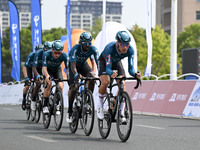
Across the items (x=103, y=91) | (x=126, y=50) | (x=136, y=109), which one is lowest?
(x=136, y=109)

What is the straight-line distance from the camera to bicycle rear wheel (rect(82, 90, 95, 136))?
10.0 m

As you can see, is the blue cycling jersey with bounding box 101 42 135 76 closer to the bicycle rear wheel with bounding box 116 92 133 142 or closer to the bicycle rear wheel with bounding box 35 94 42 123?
the bicycle rear wheel with bounding box 116 92 133 142

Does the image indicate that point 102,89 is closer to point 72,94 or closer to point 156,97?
point 72,94

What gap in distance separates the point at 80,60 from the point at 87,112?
1347mm

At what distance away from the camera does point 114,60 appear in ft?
32.1

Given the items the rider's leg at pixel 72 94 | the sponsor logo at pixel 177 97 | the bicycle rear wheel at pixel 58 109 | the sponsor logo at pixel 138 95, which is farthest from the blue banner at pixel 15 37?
the rider's leg at pixel 72 94

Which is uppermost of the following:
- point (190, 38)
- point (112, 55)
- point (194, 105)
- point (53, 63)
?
point (190, 38)

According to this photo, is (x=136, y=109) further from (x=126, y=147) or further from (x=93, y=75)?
(x=126, y=147)

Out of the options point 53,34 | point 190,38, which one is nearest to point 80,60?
point 190,38

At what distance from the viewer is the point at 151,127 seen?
40.6 feet

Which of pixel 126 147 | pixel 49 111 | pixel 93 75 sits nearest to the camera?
pixel 126 147

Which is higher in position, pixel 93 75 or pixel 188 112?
pixel 93 75

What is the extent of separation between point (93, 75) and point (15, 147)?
3130 millimetres

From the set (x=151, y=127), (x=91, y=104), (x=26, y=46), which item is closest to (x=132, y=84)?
(x=151, y=127)
